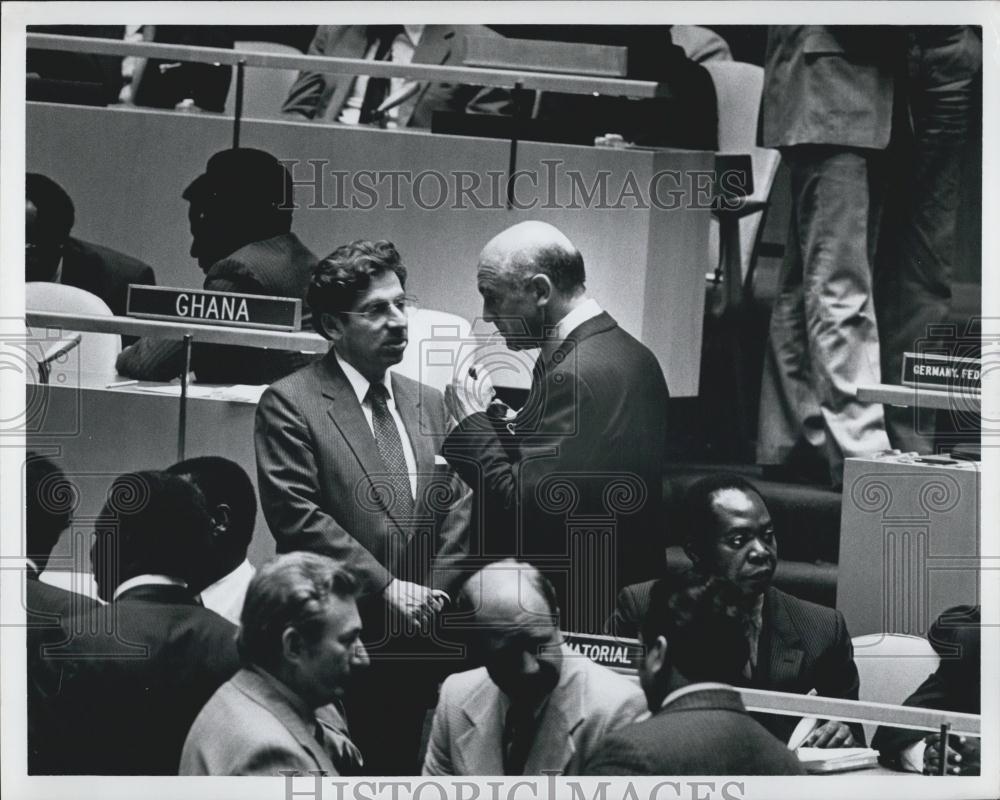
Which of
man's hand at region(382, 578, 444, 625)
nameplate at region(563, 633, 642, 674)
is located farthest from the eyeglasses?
nameplate at region(563, 633, 642, 674)

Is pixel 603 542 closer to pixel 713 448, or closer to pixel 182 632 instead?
pixel 713 448

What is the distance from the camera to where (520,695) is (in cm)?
479

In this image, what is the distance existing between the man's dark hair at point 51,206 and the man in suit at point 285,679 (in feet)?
3.47

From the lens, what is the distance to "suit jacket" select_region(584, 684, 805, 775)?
15.5ft

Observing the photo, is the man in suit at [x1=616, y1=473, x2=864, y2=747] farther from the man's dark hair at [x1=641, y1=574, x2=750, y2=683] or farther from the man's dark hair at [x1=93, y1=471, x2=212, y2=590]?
the man's dark hair at [x1=93, y1=471, x2=212, y2=590]

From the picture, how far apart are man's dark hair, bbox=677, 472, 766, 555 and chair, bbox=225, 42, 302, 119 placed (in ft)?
4.86

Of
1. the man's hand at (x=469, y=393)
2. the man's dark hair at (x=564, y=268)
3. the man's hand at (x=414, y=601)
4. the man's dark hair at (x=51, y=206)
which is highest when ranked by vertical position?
the man's dark hair at (x=51, y=206)

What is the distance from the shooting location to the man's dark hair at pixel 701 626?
4.80 m

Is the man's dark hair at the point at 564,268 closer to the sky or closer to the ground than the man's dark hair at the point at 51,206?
closer to the ground

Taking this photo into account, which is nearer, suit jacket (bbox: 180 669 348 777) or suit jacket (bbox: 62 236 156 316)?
suit jacket (bbox: 180 669 348 777)

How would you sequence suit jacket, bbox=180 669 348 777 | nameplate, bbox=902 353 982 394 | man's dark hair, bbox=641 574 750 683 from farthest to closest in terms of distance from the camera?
nameplate, bbox=902 353 982 394
man's dark hair, bbox=641 574 750 683
suit jacket, bbox=180 669 348 777

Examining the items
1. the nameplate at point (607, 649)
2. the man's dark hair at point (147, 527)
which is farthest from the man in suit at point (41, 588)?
the nameplate at point (607, 649)

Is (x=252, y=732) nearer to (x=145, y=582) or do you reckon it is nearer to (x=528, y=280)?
(x=145, y=582)

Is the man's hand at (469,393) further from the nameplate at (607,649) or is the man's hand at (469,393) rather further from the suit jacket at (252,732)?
the suit jacket at (252,732)
